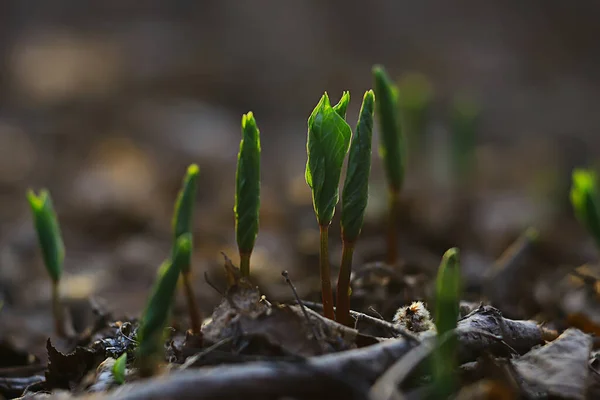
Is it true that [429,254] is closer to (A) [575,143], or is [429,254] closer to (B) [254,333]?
(B) [254,333]

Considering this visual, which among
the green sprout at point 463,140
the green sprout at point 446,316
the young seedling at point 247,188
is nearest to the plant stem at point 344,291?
the young seedling at point 247,188

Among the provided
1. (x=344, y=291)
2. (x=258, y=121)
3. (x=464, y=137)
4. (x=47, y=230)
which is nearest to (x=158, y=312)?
(x=344, y=291)

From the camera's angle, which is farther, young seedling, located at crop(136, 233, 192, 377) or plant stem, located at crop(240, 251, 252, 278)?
plant stem, located at crop(240, 251, 252, 278)

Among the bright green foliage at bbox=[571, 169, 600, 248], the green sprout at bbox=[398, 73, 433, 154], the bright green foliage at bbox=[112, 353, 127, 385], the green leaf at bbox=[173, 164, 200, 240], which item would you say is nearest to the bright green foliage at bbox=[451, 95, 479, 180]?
the green sprout at bbox=[398, 73, 433, 154]

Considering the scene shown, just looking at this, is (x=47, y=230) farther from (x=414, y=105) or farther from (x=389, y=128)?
(x=414, y=105)

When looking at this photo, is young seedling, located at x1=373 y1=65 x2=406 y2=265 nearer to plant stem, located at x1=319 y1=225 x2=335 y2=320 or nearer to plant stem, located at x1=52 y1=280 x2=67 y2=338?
plant stem, located at x1=319 y1=225 x2=335 y2=320
